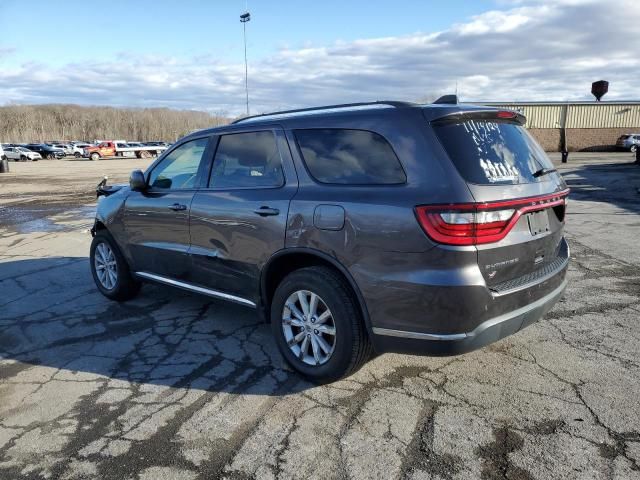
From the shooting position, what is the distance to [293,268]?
369cm

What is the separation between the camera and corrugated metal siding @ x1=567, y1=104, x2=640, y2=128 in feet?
142

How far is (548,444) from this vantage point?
109 inches

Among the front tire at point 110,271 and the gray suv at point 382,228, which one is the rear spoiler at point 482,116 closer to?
the gray suv at point 382,228

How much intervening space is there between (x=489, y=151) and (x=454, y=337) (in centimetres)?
116

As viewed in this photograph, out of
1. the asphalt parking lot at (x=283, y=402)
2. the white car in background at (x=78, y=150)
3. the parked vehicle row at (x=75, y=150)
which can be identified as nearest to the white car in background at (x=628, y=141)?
the asphalt parking lot at (x=283, y=402)

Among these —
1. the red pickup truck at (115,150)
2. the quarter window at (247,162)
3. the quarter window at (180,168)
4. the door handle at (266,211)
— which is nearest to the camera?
the door handle at (266,211)

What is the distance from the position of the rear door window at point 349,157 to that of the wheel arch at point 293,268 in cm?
50

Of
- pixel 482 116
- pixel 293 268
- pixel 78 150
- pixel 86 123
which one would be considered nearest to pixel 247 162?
pixel 293 268

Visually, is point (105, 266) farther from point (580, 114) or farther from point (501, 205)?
point (580, 114)

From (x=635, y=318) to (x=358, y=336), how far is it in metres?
2.95

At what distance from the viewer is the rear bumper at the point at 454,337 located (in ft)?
9.56

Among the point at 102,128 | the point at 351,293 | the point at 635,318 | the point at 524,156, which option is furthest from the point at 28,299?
the point at 102,128

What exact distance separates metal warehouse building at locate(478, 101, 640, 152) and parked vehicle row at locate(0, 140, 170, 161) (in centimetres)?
3679

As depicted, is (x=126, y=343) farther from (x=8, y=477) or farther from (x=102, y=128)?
(x=102, y=128)
